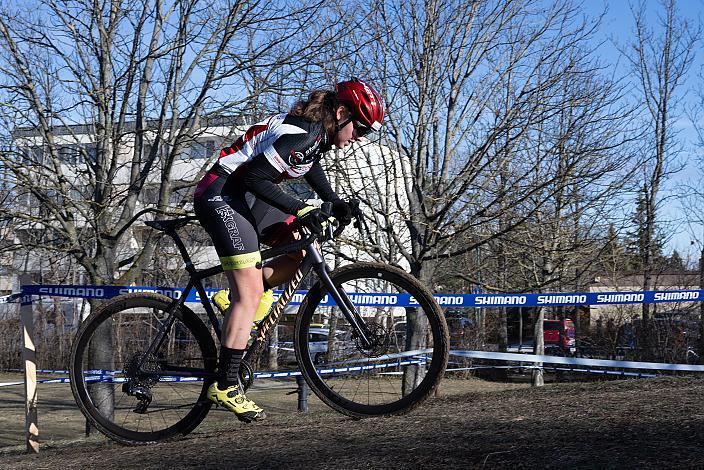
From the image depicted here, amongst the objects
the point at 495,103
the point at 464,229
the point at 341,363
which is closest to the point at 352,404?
the point at 341,363

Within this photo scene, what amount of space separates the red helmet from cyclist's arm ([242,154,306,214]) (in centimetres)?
56

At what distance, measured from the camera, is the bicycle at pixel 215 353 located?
4.52 metres

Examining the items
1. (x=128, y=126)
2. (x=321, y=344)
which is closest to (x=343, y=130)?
(x=321, y=344)

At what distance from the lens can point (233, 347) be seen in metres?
4.51

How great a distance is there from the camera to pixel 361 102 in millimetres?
4414

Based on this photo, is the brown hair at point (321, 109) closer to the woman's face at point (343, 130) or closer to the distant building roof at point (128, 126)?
the woman's face at point (343, 130)

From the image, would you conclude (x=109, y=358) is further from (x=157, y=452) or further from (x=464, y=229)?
(x=464, y=229)

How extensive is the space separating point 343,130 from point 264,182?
1.84 feet

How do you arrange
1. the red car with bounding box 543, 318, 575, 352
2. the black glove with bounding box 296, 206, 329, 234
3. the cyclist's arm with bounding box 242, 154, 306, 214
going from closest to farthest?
the cyclist's arm with bounding box 242, 154, 306, 214 → the black glove with bounding box 296, 206, 329, 234 → the red car with bounding box 543, 318, 575, 352

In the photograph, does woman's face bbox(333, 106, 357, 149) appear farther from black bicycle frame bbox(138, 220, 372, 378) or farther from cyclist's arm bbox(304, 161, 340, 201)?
black bicycle frame bbox(138, 220, 372, 378)

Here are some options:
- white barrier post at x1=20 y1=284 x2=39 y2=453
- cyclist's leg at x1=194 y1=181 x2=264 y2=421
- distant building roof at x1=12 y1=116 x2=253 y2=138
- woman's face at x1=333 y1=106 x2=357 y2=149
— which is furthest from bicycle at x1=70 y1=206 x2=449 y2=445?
distant building roof at x1=12 y1=116 x2=253 y2=138

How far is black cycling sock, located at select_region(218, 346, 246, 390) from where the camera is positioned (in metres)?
4.51

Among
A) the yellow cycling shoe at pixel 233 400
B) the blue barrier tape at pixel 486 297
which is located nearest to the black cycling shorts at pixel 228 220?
the yellow cycling shoe at pixel 233 400

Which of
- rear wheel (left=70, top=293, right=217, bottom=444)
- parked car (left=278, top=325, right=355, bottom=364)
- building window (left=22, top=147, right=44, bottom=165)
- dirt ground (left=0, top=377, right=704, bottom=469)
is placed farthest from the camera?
building window (left=22, top=147, right=44, bottom=165)
